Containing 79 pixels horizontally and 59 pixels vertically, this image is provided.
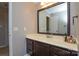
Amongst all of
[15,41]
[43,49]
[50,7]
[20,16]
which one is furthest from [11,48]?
[50,7]

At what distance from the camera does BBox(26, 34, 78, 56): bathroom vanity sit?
56.5 inches

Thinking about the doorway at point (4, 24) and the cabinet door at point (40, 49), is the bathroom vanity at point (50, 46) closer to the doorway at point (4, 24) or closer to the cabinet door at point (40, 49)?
the cabinet door at point (40, 49)

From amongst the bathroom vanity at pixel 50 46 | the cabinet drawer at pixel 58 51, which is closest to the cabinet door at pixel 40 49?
the bathroom vanity at pixel 50 46

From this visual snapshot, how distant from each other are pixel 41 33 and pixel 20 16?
52 centimetres

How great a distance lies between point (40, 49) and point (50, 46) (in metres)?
0.33

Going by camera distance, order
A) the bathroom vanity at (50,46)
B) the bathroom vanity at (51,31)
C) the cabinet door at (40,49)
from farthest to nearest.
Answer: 1. the cabinet door at (40,49)
2. the bathroom vanity at (51,31)
3. the bathroom vanity at (50,46)

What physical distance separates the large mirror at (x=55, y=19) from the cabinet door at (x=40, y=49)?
13.3 inches

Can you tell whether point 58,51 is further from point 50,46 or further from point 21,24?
point 21,24

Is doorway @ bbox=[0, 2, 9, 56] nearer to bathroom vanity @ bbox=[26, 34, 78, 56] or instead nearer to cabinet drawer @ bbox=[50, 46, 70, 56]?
bathroom vanity @ bbox=[26, 34, 78, 56]

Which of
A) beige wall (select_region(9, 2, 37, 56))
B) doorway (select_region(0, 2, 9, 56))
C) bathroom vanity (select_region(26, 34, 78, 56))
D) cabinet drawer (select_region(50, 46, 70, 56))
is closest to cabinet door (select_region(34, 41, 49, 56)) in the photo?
bathroom vanity (select_region(26, 34, 78, 56))

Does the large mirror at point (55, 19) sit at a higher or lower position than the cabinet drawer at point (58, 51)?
higher

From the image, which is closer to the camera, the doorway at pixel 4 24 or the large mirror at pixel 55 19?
the large mirror at pixel 55 19

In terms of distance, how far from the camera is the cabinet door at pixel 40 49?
6.27 feet

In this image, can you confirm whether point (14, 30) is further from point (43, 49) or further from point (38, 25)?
point (43, 49)
